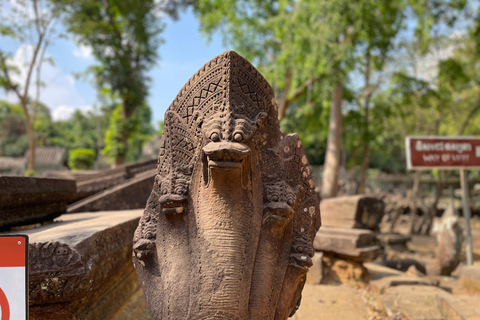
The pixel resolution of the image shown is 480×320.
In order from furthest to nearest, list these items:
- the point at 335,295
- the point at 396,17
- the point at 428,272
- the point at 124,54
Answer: the point at 124,54 < the point at 396,17 < the point at 428,272 < the point at 335,295

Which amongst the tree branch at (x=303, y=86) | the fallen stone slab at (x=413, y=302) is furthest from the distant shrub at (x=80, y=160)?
the fallen stone slab at (x=413, y=302)

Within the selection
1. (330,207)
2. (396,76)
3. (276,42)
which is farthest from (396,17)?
(330,207)

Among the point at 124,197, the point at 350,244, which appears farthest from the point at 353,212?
the point at 124,197

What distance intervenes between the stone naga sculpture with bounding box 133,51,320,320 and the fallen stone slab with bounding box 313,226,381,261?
10.1 feet

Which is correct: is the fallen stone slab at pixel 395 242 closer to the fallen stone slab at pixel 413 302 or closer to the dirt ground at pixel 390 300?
the dirt ground at pixel 390 300

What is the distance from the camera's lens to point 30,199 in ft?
7.81

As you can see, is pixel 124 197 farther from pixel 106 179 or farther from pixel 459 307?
pixel 459 307

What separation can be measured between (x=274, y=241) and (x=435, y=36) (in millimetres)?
11431

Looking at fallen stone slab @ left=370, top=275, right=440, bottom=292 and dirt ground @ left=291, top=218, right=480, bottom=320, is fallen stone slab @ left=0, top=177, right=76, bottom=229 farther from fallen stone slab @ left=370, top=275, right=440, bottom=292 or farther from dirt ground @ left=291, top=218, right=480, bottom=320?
fallen stone slab @ left=370, top=275, right=440, bottom=292

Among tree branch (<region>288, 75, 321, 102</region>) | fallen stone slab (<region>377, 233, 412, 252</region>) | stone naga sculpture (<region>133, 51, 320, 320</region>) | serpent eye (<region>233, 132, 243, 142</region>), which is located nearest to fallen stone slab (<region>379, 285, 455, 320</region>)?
stone naga sculpture (<region>133, 51, 320, 320</region>)

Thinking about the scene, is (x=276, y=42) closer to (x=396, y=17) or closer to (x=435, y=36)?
(x=396, y=17)

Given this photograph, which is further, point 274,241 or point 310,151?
point 310,151

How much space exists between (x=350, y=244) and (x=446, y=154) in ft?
6.44

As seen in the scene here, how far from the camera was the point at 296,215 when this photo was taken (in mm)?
1830
